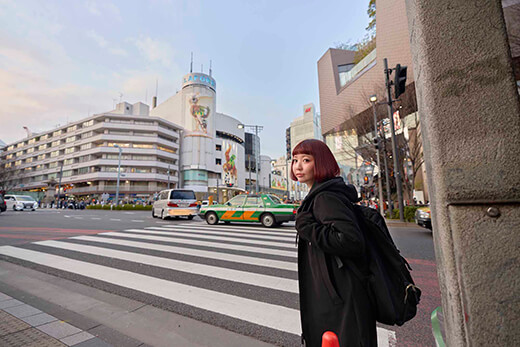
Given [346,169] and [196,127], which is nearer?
[346,169]

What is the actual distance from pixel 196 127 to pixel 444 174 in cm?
6625

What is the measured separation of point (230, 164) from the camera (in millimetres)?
71125

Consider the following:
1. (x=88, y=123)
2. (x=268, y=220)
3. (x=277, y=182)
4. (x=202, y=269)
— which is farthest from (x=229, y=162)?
(x=202, y=269)

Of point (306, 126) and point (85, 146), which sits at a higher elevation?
point (306, 126)

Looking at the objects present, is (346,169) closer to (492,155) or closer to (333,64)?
(333,64)

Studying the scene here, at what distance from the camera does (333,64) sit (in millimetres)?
41688

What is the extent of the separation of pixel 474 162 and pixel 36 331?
12.6 feet

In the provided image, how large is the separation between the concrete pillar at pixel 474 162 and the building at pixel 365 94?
18.1 metres

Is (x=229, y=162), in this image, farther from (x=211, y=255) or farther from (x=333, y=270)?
(x=333, y=270)

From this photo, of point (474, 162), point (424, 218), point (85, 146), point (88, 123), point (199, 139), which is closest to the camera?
point (474, 162)

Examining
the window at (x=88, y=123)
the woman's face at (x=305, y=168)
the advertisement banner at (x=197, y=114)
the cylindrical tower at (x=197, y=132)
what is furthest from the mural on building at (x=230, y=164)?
the woman's face at (x=305, y=168)

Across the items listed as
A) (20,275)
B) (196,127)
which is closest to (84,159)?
(196,127)

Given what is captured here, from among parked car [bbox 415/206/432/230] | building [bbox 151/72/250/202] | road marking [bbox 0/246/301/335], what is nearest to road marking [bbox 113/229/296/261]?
road marking [bbox 0/246/301/335]

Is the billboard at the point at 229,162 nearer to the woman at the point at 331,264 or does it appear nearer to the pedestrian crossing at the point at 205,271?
the pedestrian crossing at the point at 205,271
